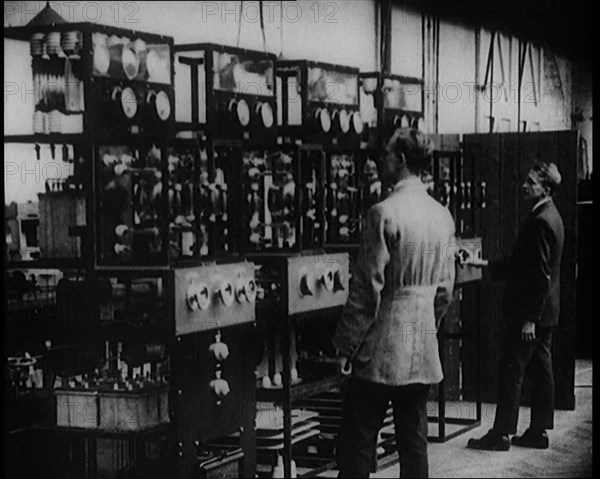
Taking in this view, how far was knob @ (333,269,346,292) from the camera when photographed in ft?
14.5

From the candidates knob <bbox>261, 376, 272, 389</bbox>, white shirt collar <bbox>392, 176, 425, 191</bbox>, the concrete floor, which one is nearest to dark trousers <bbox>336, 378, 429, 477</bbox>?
white shirt collar <bbox>392, 176, 425, 191</bbox>

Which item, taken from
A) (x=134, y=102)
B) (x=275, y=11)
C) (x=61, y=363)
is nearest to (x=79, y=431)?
(x=61, y=363)

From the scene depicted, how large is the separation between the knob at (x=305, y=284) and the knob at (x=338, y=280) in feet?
0.66

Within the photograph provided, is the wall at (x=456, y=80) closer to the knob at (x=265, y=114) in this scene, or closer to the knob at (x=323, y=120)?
the knob at (x=323, y=120)

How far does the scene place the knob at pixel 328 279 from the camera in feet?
14.2

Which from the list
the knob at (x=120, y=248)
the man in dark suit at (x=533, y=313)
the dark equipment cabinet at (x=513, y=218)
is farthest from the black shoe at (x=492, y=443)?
the knob at (x=120, y=248)

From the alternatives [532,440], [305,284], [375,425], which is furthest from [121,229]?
[532,440]

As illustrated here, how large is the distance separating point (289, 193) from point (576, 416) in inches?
93.1

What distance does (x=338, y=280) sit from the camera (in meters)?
4.42

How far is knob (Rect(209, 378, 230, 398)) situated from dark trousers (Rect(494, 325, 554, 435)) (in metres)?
1.69

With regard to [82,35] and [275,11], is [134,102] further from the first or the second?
[275,11]

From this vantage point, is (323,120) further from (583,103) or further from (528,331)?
(528,331)

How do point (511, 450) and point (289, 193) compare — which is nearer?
point (289, 193)

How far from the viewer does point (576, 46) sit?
423 centimetres
